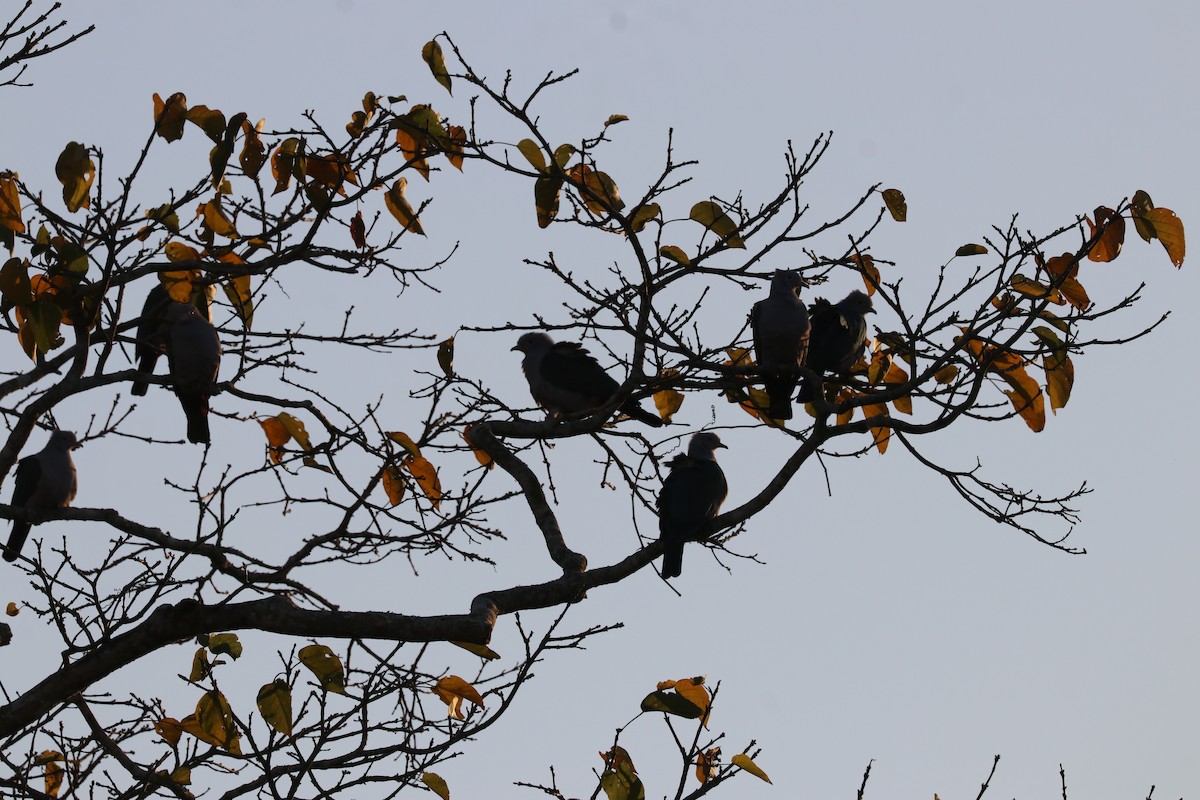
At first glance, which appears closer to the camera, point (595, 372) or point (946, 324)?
point (946, 324)

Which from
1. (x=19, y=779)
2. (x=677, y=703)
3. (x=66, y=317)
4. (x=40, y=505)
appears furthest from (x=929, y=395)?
(x=40, y=505)

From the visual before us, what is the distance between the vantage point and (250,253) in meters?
4.37

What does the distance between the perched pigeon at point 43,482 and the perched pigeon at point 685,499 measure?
2.48m

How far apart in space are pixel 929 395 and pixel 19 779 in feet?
9.75

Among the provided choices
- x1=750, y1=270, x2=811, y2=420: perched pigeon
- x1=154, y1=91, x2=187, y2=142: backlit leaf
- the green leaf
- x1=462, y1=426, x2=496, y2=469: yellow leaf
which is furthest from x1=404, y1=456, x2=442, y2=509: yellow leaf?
x1=750, y1=270, x2=811, y2=420: perched pigeon

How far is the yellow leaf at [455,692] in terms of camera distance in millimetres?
3514

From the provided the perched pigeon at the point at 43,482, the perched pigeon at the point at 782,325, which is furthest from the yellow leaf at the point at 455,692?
the perched pigeon at the point at 782,325

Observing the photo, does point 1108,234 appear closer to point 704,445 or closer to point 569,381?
point 704,445

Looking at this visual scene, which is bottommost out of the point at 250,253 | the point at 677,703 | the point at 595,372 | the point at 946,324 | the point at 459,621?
the point at 677,703

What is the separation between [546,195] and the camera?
4133 mm

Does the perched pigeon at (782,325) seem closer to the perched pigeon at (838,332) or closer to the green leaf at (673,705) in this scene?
the perched pigeon at (838,332)

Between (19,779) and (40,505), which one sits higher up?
(40,505)

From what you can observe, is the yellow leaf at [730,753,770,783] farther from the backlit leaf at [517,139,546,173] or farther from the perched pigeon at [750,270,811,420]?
the perched pigeon at [750,270,811,420]

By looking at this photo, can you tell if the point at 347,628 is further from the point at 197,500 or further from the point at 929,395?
the point at 929,395
